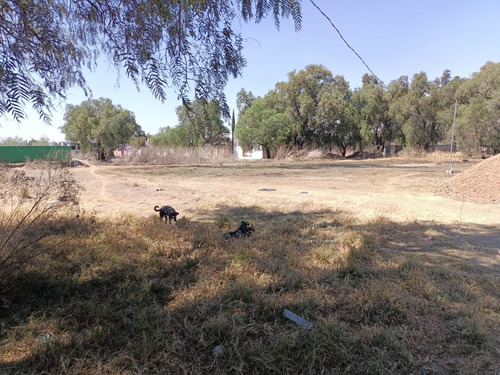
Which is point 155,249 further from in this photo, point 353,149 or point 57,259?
point 353,149

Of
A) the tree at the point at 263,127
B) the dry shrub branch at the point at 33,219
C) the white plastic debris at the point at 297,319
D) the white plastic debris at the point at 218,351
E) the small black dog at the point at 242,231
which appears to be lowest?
the white plastic debris at the point at 218,351

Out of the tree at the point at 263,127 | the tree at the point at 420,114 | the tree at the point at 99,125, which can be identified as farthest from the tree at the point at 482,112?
the tree at the point at 99,125

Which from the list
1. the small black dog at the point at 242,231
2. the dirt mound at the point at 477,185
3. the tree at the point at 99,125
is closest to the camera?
the small black dog at the point at 242,231

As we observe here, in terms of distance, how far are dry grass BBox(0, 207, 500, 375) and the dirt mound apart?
585 cm

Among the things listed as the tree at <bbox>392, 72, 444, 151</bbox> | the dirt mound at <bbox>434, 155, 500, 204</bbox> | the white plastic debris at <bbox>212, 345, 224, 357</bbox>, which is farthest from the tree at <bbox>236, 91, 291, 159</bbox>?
the white plastic debris at <bbox>212, 345, 224, 357</bbox>

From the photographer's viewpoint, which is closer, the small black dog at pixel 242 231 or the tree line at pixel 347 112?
the small black dog at pixel 242 231

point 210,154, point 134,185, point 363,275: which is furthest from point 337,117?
point 363,275

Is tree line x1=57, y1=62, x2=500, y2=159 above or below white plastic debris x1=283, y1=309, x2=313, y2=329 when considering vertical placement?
above

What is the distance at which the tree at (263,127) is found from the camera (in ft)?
111

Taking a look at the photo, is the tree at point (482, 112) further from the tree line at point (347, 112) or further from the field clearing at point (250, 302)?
the field clearing at point (250, 302)

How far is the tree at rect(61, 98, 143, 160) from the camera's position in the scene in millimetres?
30750

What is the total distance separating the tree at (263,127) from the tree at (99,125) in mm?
12028

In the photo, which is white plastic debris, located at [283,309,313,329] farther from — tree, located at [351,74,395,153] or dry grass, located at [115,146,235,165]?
tree, located at [351,74,395,153]

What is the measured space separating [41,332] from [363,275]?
124 inches
